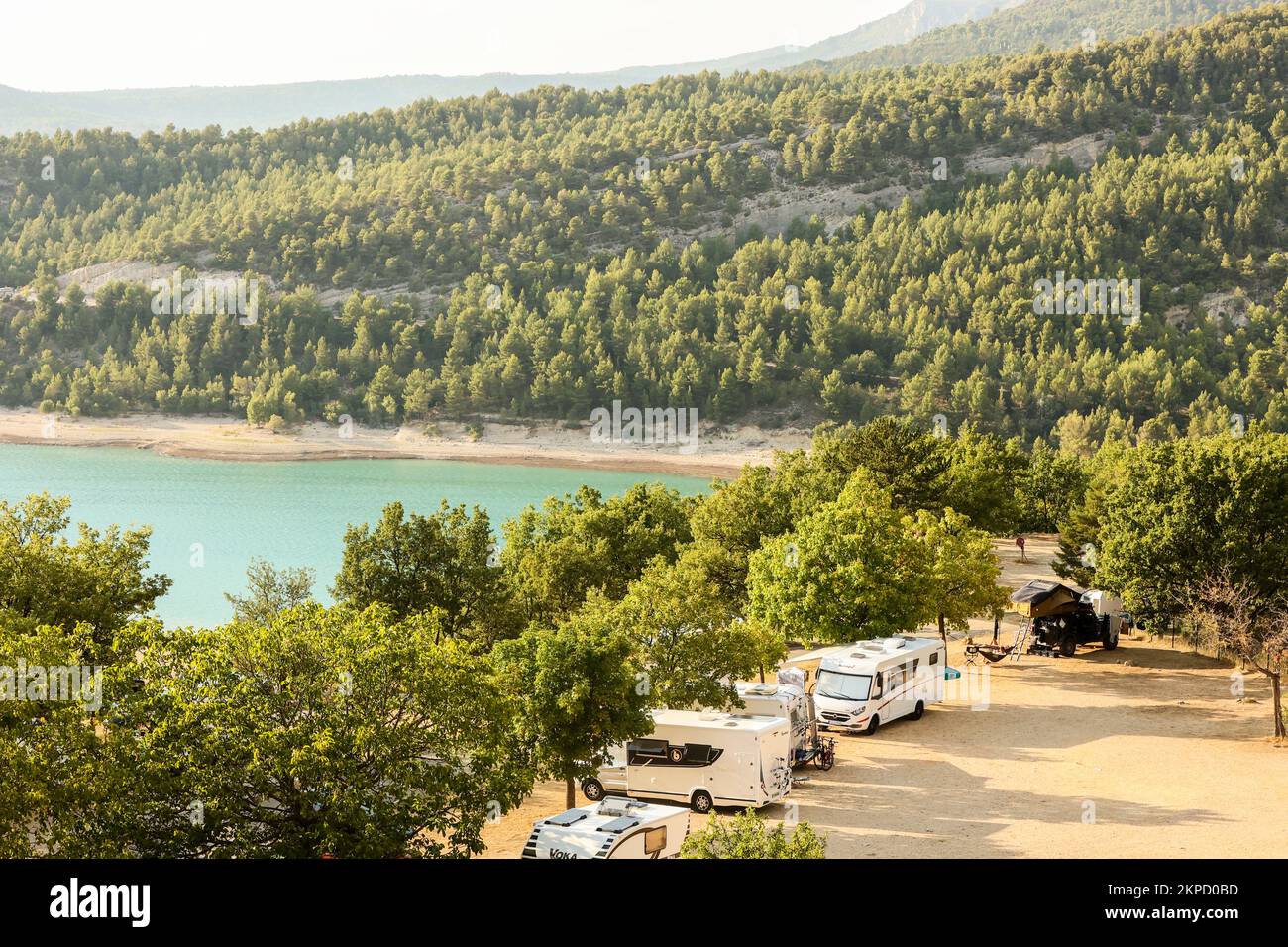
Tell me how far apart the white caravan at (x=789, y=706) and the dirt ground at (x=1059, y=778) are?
703 millimetres

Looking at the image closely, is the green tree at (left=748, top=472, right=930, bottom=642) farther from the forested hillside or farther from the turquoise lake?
the forested hillside

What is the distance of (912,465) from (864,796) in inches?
1126

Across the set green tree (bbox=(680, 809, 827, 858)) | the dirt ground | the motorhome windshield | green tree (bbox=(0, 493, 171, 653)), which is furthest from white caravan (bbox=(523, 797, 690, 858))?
green tree (bbox=(0, 493, 171, 653))

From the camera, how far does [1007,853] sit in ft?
62.0

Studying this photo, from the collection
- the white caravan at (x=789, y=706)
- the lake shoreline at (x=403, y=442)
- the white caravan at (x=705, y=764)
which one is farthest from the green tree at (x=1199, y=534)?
the lake shoreline at (x=403, y=442)

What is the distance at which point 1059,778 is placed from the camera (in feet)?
80.1

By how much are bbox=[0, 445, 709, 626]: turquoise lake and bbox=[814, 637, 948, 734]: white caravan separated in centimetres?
3799

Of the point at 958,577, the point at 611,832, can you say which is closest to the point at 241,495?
the point at 958,577

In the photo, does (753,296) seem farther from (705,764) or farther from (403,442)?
(705,764)

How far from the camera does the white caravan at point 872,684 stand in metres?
27.7

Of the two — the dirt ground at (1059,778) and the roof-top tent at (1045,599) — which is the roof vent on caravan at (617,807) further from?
the roof-top tent at (1045,599)

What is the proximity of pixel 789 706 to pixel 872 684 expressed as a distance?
4.44m
